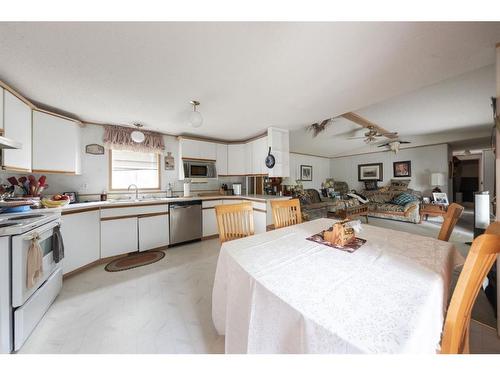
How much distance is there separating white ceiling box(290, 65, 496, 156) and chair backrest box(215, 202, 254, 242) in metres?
2.97

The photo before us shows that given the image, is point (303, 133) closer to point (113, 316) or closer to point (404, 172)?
point (404, 172)

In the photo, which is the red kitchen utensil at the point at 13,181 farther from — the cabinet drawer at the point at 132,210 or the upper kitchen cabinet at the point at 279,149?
the upper kitchen cabinet at the point at 279,149

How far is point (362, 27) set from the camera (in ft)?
3.60

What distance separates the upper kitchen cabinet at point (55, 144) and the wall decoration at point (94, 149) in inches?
10.1

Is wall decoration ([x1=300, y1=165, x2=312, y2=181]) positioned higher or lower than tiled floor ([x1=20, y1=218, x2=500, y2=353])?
higher

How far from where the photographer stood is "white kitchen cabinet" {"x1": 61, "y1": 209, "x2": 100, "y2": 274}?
203 cm

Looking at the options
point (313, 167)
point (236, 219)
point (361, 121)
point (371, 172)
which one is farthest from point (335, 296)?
point (371, 172)

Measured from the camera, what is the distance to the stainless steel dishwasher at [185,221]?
9.91ft

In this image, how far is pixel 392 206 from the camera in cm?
481

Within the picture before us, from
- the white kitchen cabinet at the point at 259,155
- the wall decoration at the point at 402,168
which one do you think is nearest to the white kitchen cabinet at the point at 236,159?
the white kitchen cabinet at the point at 259,155

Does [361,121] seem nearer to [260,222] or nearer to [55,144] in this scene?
[260,222]

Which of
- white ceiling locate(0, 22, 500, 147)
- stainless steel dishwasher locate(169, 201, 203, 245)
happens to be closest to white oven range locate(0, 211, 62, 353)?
white ceiling locate(0, 22, 500, 147)

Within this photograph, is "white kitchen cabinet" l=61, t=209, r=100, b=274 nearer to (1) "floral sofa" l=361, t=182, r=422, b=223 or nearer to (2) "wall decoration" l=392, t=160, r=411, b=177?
(1) "floral sofa" l=361, t=182, r=422, b=223
